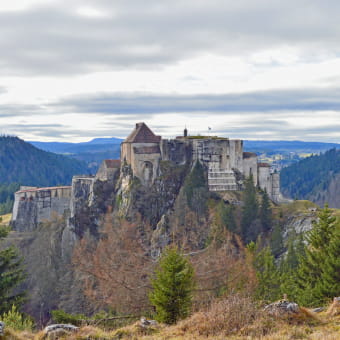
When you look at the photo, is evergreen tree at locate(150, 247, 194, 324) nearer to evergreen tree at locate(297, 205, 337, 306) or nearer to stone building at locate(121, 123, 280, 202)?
evergreen tree at locate(297, 205, 337, 306)

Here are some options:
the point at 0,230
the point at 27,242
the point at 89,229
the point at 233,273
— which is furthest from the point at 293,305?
the point at 27,242

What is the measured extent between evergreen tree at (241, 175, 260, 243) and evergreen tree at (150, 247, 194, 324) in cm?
4001

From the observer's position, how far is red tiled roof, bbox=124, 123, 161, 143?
75500 mm

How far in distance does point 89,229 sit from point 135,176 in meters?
12.1

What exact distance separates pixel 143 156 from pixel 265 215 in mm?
20699

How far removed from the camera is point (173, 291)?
2098 cm

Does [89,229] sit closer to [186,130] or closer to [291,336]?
[186,130]

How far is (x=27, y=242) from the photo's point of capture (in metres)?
85.1

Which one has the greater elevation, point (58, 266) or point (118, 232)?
point (118, 232)

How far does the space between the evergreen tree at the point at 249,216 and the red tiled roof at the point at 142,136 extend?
1905 centimetres

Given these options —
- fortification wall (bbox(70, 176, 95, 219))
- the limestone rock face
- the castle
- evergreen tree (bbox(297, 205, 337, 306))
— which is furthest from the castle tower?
evergreen tree (bbox(297, 205, 337, 306))

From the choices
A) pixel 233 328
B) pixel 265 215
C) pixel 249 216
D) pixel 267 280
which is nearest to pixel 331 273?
pixel 267 280

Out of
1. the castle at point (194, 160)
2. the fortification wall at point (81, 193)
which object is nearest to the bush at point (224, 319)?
the castle at point (194, 160)

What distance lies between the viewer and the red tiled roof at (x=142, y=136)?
75500 millimetres
